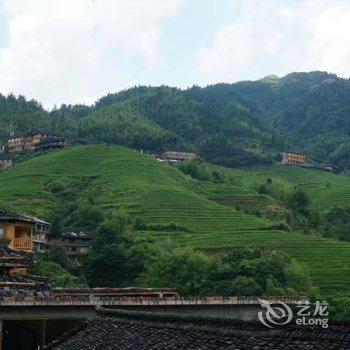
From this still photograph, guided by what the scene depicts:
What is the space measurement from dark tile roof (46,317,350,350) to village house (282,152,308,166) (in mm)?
127762

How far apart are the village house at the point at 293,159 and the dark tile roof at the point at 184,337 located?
128m

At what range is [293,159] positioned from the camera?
141 m

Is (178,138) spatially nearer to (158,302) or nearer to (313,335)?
(158,302)

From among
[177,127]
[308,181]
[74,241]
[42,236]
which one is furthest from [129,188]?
[177,127]

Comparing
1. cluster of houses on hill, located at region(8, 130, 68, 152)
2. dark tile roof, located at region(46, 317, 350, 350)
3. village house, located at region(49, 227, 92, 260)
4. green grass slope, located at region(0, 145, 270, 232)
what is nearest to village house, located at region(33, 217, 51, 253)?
village house, located at region(49, 227, 92, 260)

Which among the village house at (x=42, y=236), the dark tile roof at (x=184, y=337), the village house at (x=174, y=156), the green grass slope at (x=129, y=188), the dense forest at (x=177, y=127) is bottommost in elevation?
the dark tile roof at (x=184, y=337)

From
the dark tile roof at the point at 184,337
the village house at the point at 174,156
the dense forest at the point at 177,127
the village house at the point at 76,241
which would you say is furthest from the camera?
the dense forest at the point at 177,127

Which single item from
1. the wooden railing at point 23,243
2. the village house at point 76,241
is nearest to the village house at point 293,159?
the village house at point 76,241

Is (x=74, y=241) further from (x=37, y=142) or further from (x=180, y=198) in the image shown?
(x=37, y=142)

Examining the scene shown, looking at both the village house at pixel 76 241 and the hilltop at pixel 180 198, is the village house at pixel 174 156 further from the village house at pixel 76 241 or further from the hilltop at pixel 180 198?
the village house at pixel 76 241

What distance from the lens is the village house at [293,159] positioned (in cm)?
13988

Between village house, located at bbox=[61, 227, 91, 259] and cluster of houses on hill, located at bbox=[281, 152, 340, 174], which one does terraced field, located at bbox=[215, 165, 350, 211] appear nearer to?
cluster of houses on hill, located at bbox=[281, 152, 340, 174]

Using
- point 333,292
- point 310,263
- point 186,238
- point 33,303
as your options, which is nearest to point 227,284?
point 333,292

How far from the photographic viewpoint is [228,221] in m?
76.3
